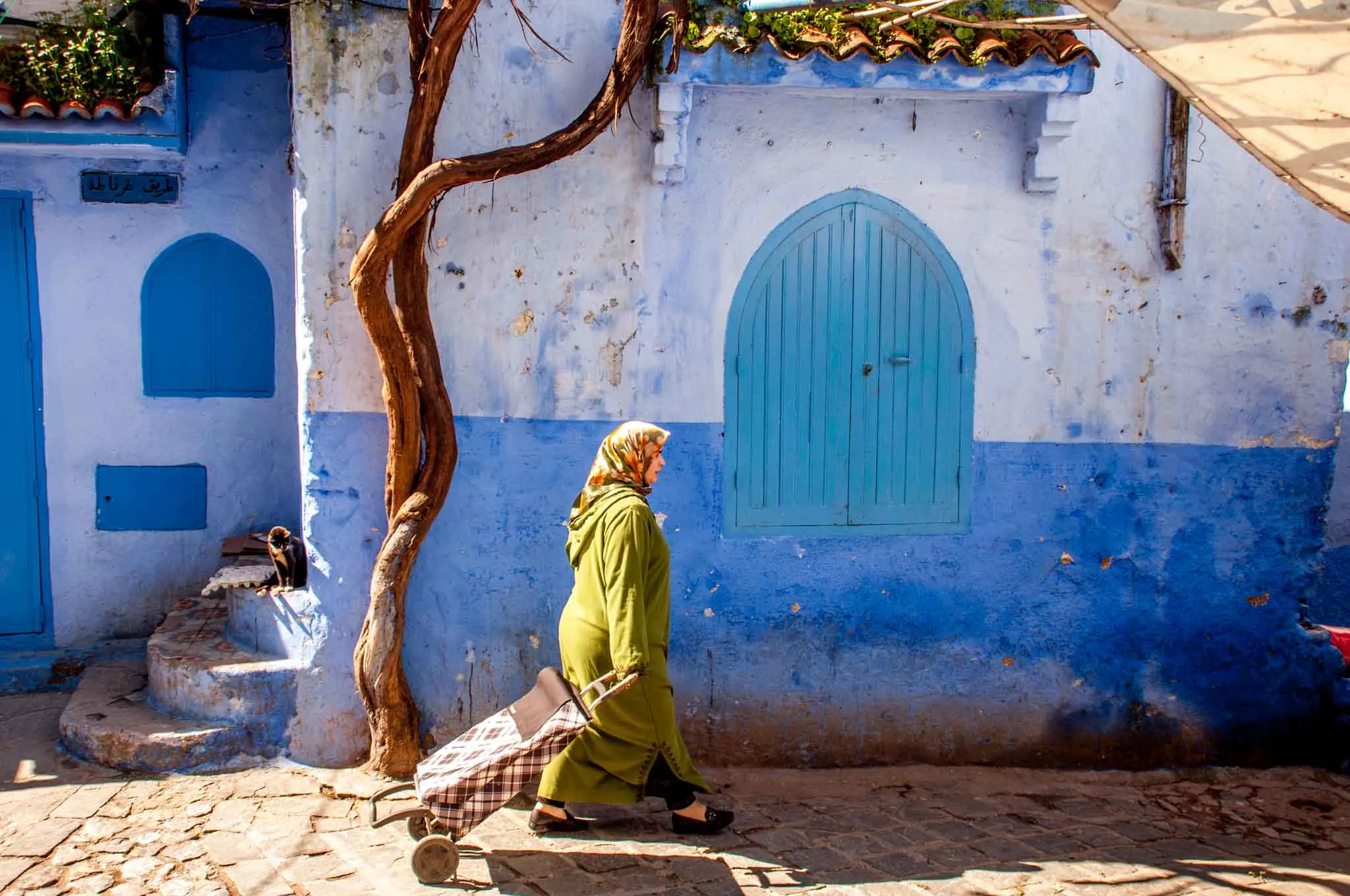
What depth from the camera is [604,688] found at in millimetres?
4148

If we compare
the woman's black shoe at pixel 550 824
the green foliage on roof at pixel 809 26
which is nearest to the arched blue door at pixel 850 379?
the green foliage on roof at pixel 809 26

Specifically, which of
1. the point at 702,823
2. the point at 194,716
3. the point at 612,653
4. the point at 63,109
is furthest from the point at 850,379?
the point at 63,109

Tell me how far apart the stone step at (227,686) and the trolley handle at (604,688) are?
5.28ft

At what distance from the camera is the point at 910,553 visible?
5.48m

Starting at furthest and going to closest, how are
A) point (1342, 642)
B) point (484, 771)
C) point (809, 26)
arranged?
point (1342, 642), point (809, 26), point (484, 771)

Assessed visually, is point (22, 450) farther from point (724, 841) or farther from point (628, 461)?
point (724, 841)

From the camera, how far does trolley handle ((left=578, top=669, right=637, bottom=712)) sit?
3986 mm

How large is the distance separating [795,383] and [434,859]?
107 inches

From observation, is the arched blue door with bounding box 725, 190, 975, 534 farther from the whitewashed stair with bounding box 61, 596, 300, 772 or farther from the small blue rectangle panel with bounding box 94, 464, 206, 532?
the small blue rectangle panel with bounding box 94, 464, 206, 532

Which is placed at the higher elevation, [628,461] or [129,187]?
[129,187]

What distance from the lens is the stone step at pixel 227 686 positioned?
16.1ft

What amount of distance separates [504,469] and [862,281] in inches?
78.0

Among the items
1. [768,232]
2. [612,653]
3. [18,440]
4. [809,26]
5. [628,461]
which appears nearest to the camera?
[612,653]

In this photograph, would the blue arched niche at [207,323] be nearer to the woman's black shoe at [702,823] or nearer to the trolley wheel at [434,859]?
the trolley wheel at [434,859]
